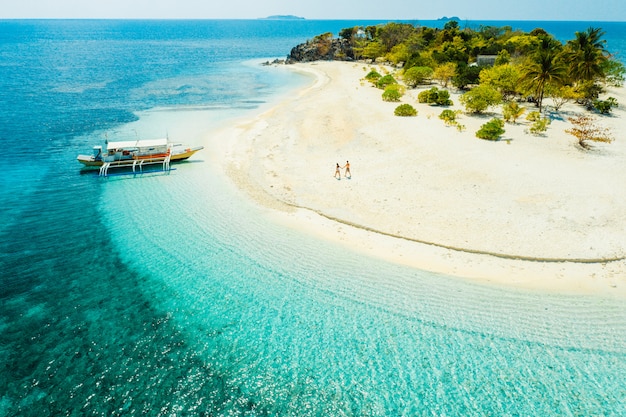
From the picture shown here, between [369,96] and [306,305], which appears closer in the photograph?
[306,305]

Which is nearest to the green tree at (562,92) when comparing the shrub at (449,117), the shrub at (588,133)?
the shrub at (588,133)

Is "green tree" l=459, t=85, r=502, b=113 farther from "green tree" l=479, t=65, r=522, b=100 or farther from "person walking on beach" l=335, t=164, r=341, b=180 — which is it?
"person walking on beach" l=335, t=164, r=341, b=180

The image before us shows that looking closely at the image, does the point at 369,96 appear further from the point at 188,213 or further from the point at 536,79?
the point at 188,213

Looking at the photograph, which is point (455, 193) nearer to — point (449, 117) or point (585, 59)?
point (449, 117)

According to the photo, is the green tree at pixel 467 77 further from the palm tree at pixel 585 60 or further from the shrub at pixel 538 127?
the shrub at pixel 538 127

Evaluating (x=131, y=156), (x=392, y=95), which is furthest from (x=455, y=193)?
(x=131, y=156)

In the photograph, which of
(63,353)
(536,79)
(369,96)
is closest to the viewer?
(63,353)

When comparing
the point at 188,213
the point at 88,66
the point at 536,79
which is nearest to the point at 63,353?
the point at 188,213
